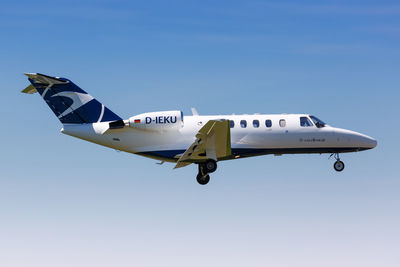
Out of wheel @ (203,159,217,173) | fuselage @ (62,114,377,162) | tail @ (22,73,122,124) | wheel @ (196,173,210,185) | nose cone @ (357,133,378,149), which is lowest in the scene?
wheel @ (196,173,210,185)

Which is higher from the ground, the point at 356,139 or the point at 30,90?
the point at 30,90

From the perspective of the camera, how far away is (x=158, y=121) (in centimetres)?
4053

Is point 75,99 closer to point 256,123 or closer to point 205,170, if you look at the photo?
point 205,170

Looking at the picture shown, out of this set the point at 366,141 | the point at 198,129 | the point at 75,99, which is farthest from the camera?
the point at 366,141

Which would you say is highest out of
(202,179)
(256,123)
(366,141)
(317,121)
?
(256,123)

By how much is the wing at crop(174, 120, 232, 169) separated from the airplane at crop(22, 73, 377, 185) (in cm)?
5

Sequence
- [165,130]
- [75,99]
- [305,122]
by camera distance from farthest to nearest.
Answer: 1. [305,122]
2. [75,99]
3. [165,130]

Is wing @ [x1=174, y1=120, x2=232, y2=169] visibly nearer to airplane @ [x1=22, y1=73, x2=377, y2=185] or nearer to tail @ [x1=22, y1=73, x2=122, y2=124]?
airplane @ [x1=22, y1=73, x2=377, y2=185]

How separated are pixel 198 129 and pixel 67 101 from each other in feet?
20.7

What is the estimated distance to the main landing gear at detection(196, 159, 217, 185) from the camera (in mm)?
40469

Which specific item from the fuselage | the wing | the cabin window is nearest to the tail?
the fuselage

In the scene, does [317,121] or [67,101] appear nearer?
[67,101]

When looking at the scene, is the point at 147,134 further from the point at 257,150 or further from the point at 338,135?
the point at 338,135

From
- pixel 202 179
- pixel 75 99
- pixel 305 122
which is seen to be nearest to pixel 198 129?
pixel 202 179
